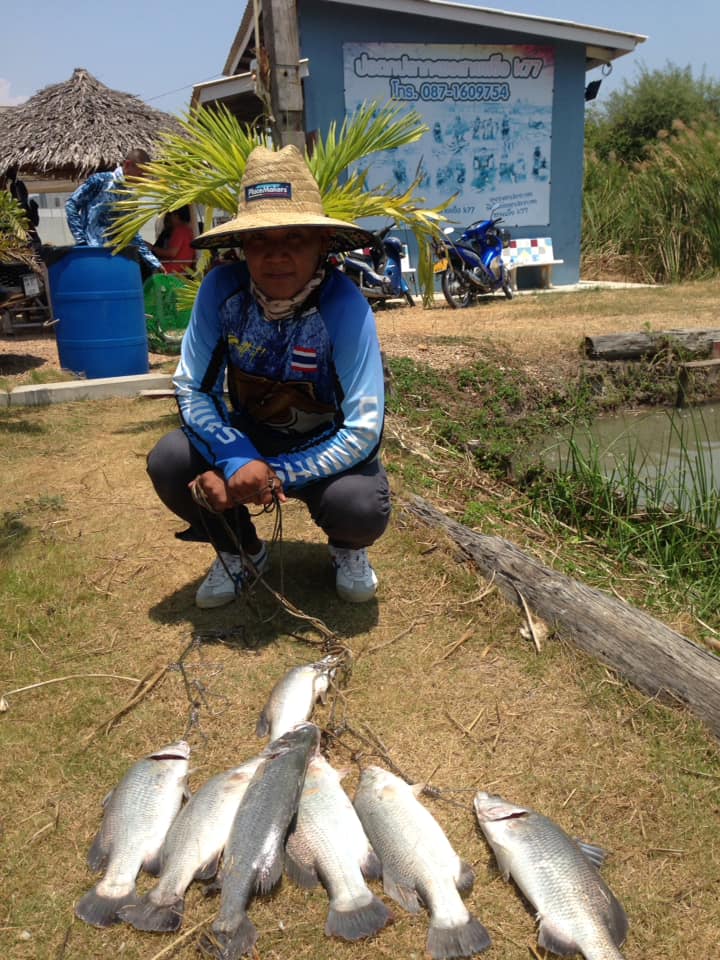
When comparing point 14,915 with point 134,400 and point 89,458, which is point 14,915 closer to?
point 89,458

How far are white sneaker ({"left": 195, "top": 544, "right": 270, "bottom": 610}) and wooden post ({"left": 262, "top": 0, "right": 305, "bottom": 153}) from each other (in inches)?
122

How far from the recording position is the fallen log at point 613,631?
2.48 meters

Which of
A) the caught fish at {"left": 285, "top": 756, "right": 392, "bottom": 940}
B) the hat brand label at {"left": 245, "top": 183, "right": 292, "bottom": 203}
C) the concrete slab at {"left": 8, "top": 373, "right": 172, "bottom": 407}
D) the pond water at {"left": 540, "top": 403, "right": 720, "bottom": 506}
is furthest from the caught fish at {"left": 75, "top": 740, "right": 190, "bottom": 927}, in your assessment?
the concrete slab at {"left": 8, "top": 373, "right": 172, "bottom": 407}

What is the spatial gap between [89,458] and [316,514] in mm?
2743

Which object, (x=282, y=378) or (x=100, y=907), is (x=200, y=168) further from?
(x=100, y=907)

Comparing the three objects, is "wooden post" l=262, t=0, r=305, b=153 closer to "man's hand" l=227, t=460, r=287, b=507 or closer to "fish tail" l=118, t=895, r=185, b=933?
"man's hand" l=227, t=460, r=287, b=507

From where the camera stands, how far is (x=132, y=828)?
2.03 m

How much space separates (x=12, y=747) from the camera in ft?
7.91

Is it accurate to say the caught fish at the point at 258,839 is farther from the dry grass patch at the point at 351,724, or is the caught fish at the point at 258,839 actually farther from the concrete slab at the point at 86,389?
the concrete slab at the point at 86,389

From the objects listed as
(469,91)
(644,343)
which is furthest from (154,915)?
(469,91)

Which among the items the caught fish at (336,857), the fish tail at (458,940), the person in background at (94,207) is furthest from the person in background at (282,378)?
the person in background at (94,207)

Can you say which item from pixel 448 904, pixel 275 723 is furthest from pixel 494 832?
pixel 275 723

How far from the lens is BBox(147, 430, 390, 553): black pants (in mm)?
2885

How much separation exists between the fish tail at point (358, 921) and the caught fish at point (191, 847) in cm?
34
